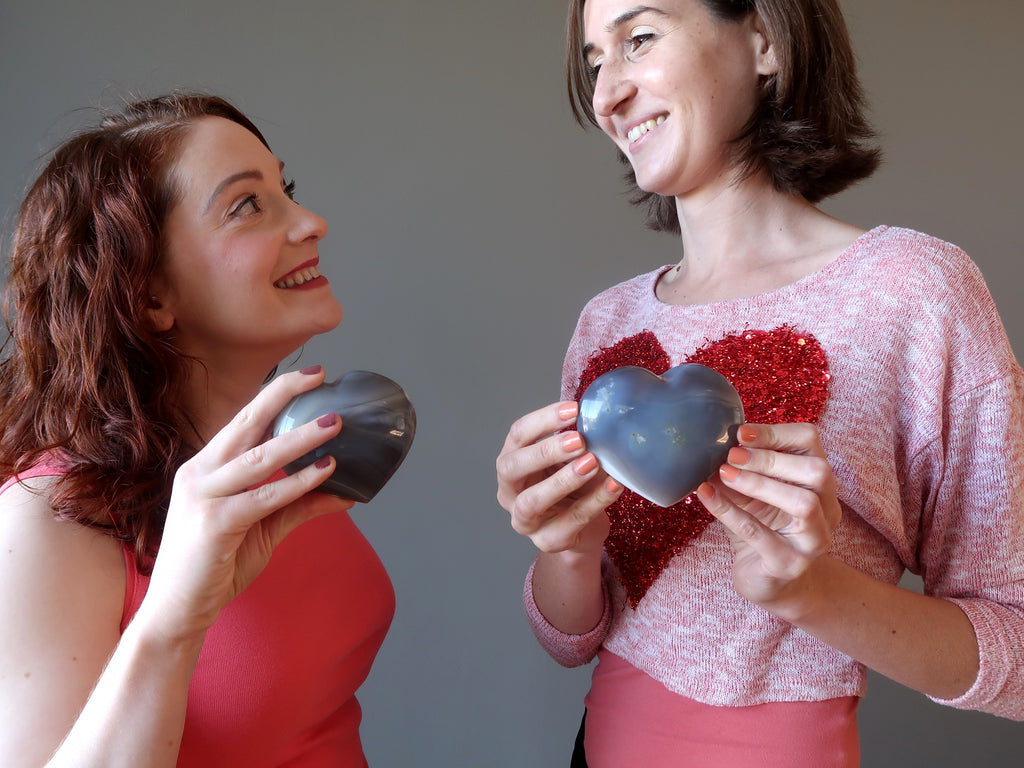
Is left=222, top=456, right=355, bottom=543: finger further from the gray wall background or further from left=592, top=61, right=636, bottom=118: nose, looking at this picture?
the gray wall background

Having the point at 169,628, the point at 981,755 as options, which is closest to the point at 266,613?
the point at 169,628

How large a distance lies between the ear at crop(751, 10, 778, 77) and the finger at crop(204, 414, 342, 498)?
73cm

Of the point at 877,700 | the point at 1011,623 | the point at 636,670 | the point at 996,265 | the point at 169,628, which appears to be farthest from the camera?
the point at 996,265

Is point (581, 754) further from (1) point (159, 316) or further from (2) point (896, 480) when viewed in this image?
(1) point (159, 316)

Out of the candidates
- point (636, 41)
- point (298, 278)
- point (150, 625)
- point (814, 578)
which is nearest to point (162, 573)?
point (150, 625)

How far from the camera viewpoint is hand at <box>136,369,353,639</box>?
0.73 m

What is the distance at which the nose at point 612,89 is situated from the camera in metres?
1.06

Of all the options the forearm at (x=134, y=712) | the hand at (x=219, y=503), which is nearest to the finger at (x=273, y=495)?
the hand at (x=219, y=503)

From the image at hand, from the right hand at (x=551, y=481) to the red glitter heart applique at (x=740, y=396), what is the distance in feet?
0.42

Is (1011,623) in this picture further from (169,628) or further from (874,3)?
(874,3)

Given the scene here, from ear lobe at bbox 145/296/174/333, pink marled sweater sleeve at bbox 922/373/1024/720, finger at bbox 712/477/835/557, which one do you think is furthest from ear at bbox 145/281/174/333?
pink marled sweater sleeve at bbox 922/373/1024/720

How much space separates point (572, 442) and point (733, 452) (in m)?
0.15

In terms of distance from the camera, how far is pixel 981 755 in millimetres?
2047

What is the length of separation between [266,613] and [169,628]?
0.75 ft
